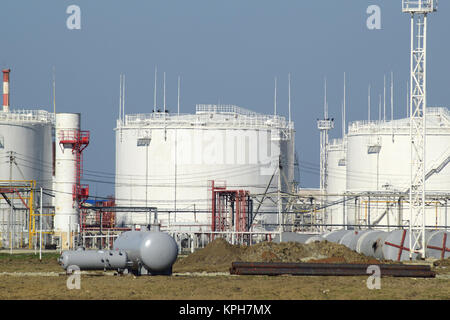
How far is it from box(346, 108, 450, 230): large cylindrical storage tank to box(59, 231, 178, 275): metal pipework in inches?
1343

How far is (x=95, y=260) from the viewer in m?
→ 28.4

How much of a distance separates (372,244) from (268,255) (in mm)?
8509

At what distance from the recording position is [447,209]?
6338cm

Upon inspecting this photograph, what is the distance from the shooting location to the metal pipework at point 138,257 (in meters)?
28.2

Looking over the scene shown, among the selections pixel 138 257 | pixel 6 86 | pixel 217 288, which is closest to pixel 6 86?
pixel 6 86

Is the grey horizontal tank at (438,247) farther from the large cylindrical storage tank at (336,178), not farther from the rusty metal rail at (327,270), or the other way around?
the large cylindrical storage tank at (336,178)

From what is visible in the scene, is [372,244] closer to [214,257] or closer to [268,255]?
[214,257]

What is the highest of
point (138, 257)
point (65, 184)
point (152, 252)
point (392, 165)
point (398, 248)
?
point (392, 165)

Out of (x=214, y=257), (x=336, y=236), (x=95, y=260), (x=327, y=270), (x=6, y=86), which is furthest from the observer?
(x=6, y=86)

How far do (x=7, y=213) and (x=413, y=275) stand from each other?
1542 inches
